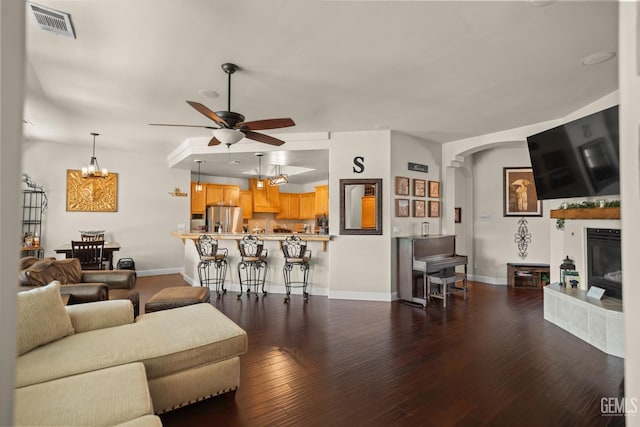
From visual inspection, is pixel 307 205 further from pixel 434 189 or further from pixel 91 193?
pixel 91 193

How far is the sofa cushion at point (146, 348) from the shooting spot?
1739 mm

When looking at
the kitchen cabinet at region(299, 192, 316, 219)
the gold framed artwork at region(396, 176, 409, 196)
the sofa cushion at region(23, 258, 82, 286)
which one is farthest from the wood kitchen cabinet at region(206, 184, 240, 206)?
the gold framed artwork at region(396, 176, 409, 196)

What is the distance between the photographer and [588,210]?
3.57 m

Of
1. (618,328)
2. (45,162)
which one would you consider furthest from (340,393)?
(45,162)

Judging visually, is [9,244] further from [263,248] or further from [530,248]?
[530,248]

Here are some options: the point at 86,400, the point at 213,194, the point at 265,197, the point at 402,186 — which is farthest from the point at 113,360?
the point at 265,197

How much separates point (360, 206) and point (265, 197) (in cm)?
409

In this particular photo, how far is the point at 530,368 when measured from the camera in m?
2.70

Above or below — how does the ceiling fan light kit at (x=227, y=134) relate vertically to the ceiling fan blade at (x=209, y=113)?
below

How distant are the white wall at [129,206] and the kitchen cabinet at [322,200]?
11.4ft

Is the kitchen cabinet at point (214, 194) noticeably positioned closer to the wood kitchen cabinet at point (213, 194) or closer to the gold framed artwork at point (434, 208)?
the wood kitchen cabinet at point (213, 194)

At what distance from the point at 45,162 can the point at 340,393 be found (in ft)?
23.3

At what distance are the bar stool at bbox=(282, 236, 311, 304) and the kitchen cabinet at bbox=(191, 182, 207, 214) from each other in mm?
3587

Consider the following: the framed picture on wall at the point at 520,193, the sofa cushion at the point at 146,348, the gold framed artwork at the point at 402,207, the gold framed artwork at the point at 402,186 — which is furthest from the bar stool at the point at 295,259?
the framed picture on wall at the point at 520,193
